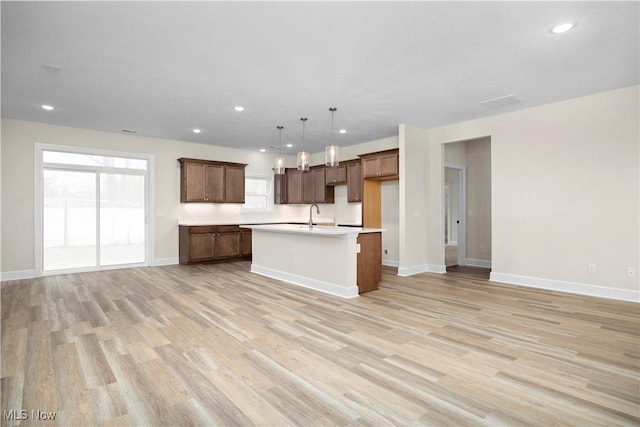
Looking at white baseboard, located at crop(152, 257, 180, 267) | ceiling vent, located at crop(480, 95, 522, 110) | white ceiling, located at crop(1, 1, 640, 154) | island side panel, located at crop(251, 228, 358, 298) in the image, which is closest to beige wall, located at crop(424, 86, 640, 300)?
white ceiling, located at crop(1, 1, 640, 154)

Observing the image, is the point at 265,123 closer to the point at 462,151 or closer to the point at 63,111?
the point at 63,111

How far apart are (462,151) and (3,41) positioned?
735 cm

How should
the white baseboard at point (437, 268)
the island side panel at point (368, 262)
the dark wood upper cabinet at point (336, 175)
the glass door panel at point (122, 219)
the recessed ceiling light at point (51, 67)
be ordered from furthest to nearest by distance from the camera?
the dark wood upper cabinet at point (336, 175), the glass door panel at point (122, 219), the white baseboard at point (437, 268), the island side panel at point (368, 262), the recessed ceiling light at point (51, 67)

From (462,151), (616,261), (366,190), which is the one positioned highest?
(462,151)

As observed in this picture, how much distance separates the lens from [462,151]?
7.22 m

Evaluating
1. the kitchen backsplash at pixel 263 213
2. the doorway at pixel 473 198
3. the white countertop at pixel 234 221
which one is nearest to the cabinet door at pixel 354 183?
the kitchen backsplash at pixel 263 213

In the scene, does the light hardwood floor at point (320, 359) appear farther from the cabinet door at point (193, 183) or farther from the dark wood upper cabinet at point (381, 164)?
the cabinet door at point (193, 183)

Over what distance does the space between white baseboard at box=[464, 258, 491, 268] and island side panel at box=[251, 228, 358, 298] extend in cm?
381

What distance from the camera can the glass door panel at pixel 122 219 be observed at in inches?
255

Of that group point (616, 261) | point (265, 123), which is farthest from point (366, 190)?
point (616, 261)

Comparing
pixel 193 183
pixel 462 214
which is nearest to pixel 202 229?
pixel 193 183

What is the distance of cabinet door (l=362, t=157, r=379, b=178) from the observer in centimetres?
668

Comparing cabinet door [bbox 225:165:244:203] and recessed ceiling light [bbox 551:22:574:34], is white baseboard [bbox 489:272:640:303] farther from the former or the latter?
cabinet door [bbox 225:165:244:203]

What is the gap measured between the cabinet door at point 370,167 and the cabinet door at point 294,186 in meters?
2.33
